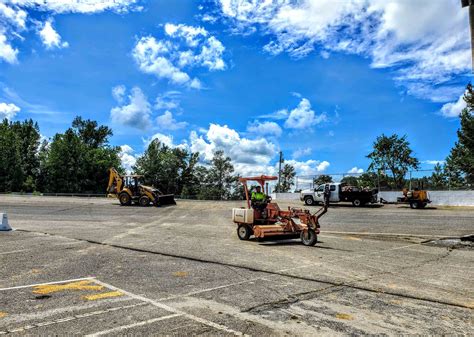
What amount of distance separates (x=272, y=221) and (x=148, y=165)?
3304 inches

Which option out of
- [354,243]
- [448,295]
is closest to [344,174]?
[354,243]

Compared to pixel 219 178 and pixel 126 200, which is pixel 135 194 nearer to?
pixel 126 200

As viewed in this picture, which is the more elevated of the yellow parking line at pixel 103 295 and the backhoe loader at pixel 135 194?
the backhoe loader at pixel 135 194

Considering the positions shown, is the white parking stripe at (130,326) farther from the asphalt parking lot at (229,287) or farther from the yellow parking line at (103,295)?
the yellow parking line at (103,295)

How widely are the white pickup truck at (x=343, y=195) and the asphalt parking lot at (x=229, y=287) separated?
21096mm

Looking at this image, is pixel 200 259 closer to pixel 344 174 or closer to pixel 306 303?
pixel 306 303

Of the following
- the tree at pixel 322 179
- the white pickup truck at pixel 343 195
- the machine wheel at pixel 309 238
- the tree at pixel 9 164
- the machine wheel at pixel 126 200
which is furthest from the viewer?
the tree at pixel 9 164

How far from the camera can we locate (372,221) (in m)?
21.5

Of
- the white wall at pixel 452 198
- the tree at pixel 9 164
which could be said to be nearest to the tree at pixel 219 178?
the tree at pixel 9 164

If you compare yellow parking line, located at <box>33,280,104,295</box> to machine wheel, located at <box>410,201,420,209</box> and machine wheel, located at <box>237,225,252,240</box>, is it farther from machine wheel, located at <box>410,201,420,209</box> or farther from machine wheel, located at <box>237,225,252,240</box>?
machine wheel, located at <box>410,201,420,209</box>

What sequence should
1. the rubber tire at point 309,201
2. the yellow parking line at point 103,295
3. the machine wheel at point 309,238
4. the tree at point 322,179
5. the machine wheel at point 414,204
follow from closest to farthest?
the yellow parking line at point 103,295 → the machine wheel at point 309,238 → the machine wheel at point 414,204 → the rubber tire at point 309,201 → the tree at point 322,179

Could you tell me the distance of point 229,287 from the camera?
6.77 m

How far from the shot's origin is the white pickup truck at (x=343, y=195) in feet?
111

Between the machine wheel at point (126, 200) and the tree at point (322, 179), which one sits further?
the tree at point (322, 179)
